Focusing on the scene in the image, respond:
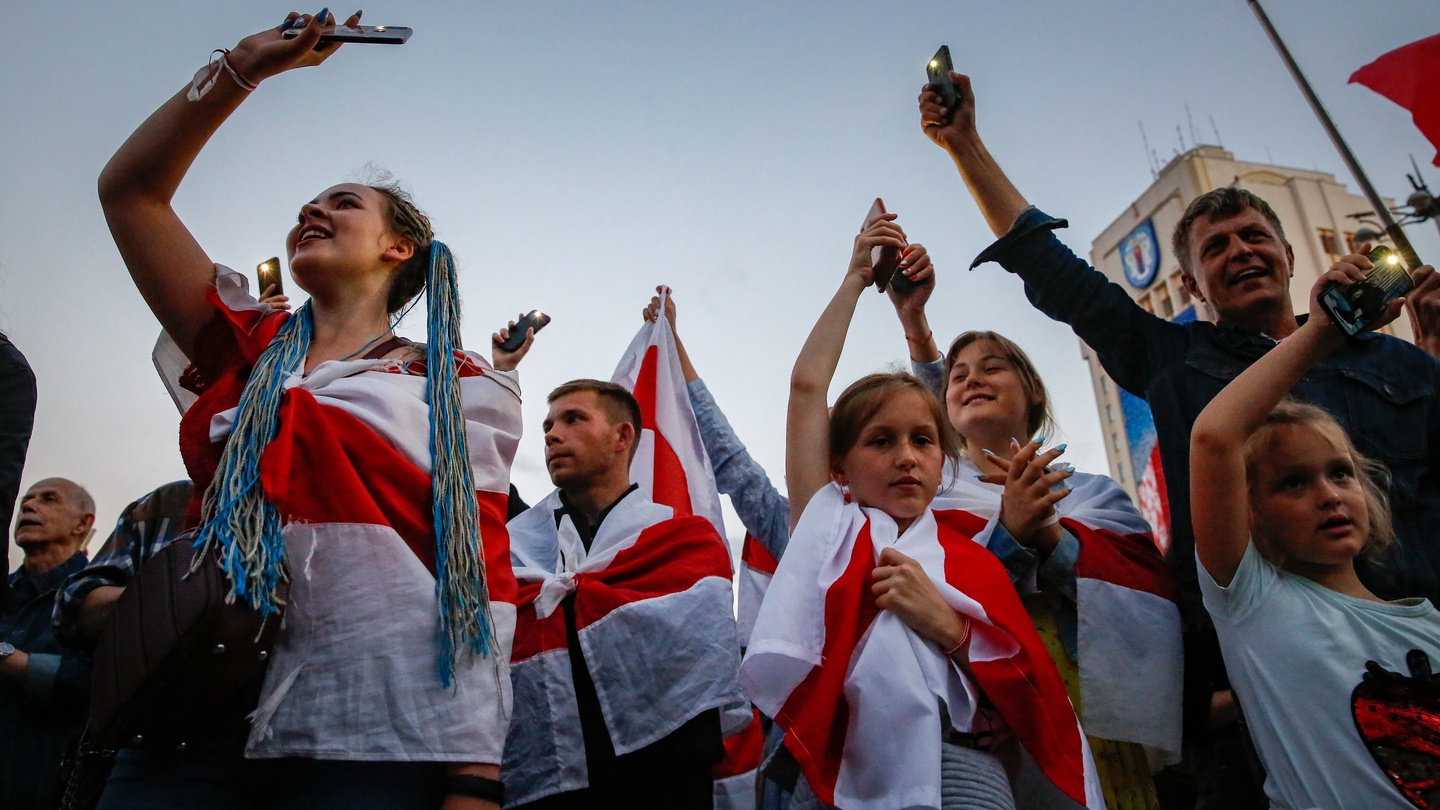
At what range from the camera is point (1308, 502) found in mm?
1974

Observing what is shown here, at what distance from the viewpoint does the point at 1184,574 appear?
222cm

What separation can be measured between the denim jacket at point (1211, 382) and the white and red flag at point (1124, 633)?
12 cm

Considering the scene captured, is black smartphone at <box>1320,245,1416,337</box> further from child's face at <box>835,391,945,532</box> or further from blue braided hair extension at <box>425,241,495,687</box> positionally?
blue braided hair extension at <box>425,241,495,687</box>

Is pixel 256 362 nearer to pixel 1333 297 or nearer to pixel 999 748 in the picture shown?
pixel 999 748

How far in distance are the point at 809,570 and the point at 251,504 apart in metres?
1.02

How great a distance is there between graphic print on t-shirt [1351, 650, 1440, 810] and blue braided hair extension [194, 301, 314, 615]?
1.92m

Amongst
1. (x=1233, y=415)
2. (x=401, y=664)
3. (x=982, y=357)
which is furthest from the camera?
(x=982, y=357)

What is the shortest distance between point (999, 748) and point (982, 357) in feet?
4.66

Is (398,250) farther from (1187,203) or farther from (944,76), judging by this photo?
(1187,203)

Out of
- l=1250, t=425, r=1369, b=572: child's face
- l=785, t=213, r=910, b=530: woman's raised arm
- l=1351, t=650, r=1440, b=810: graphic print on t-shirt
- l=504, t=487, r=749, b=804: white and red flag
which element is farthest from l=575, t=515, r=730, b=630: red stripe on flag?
l=1351, t=650, r=1440, b=810: graphic print on t-shirt

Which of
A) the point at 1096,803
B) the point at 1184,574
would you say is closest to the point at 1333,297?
the point at 1184,574

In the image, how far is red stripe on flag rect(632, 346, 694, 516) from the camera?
3533 mm

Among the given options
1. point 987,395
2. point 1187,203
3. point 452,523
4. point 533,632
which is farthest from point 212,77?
point 1187,203

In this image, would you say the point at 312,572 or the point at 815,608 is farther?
the point at 815,608
